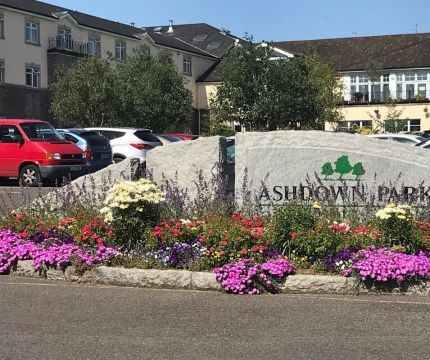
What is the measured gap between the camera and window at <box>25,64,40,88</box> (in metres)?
44.4

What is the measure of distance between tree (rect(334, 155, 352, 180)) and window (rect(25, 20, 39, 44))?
38.2 m

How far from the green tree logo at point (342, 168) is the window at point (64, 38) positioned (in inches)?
1569

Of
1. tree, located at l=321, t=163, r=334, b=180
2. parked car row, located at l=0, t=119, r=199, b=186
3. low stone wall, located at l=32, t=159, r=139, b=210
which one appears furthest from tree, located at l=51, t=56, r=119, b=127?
tree, located at l=321, t=163, r=334, b=180

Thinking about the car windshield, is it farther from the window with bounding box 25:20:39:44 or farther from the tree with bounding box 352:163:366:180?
the window with bounding box 25:20:39:44

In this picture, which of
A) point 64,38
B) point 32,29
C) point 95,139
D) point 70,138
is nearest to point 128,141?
point 95,139

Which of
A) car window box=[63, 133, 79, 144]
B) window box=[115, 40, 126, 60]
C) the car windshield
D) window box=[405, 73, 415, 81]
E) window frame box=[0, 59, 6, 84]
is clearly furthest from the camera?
window box=[405, 73, 415, 81]

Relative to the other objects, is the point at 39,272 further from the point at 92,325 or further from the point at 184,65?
the point at 184,65

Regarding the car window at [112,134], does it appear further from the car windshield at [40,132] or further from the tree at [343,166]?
the tree at [343,166]

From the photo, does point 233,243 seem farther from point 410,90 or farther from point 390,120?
point 410,90

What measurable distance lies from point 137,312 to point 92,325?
54cm

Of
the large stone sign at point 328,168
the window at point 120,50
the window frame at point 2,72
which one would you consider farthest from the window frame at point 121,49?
the large stone sign at point 328,168

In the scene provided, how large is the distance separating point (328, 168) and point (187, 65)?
51986 mm

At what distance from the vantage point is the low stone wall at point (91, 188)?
32.9 ft

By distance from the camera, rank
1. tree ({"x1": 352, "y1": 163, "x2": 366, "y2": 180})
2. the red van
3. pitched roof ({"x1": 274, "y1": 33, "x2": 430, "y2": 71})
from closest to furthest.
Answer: tree ({"x1": 352, "y1": 163, "x2": 366, "y2": 180})
the red van
pitched roof ({"x1": 274, "y1": 33, "x2": 430, "y2": 71})
